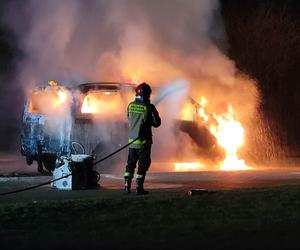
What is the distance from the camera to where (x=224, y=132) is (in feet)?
48.3

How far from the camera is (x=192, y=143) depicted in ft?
45.0

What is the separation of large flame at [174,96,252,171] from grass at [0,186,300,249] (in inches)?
181

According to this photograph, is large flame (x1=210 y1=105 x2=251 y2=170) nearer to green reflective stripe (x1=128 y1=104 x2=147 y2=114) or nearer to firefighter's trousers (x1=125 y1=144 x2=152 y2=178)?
firefighter's trousers (x1=125 y1=144 x2=152 y2=178)

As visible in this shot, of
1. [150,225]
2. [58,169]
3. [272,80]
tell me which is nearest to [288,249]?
[150,225]

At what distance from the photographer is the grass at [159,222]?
252 inches

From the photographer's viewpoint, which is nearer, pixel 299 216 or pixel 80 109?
pixel 299 216

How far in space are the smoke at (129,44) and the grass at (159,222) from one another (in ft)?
21.2

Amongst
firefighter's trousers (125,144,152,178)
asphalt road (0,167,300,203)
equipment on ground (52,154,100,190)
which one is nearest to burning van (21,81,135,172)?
asphalt road (0,167,300,203)

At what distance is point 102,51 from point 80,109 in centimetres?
306

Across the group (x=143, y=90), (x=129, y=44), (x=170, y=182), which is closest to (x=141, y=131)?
(x=143, y=90)

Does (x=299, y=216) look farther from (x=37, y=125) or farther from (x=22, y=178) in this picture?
(x=37, y=125)

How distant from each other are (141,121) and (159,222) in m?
2.88

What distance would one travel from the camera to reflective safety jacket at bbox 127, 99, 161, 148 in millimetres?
9922

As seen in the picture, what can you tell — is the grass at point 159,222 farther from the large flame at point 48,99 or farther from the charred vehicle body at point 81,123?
the large flame at point 48,99
